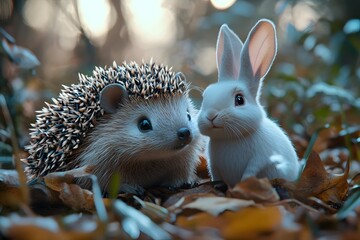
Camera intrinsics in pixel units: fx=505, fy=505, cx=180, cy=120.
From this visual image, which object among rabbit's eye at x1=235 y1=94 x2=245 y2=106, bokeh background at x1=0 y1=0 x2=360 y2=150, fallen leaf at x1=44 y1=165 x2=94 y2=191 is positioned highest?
bokeh background at x1=0 y1=0 x2=360 y2=150

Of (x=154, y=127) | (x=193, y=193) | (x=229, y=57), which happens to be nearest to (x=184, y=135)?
(x=154, y=127)

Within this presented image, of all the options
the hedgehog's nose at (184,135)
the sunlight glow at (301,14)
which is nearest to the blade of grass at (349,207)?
the hedgehog's nose at (184,135)

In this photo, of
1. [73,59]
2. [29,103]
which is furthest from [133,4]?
[29,103]

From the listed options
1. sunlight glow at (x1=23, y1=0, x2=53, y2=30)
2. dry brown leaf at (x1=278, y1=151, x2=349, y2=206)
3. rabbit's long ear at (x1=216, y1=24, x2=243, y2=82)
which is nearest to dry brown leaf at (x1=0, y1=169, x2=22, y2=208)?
rabbit's long ear at (x1=216, y1=24, x2=243, y2=82)

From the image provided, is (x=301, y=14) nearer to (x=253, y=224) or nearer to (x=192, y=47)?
(x=192, y=47)

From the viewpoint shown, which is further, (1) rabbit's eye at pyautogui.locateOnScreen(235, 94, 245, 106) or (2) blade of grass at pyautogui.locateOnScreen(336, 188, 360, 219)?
(1) rabbit's eye at pyautogui.locateOnScreen(235, 94, 245, 106)

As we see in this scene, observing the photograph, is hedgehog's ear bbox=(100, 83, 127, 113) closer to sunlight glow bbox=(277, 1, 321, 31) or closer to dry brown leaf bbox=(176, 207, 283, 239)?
dry brown leaf bbox=(176, 207, 283, 239)

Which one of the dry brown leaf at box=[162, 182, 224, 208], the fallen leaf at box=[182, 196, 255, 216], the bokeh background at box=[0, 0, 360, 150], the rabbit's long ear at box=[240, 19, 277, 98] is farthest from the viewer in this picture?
the bokeh background at box=[0, 0, 360, 150]
